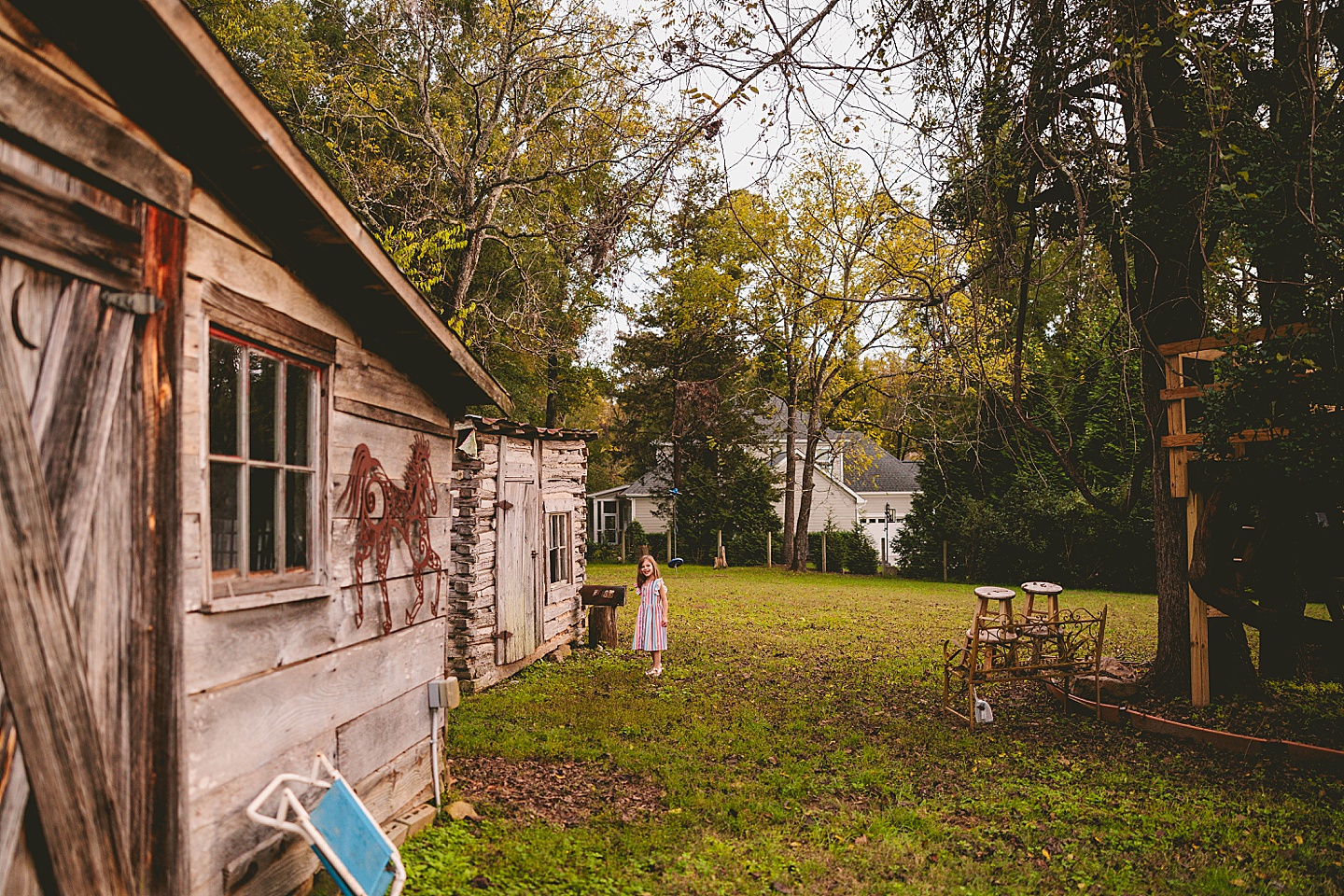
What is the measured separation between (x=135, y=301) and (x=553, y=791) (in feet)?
17.8

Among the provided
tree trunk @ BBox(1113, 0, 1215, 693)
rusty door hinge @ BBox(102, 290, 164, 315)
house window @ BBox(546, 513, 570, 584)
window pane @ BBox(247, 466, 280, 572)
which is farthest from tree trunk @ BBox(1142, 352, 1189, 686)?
rusty door hinge @ BBox(102, 290, 164, 315)

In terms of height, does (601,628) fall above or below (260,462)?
below

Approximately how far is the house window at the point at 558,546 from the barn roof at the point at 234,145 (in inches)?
303

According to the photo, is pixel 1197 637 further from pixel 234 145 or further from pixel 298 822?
pixel 234 145

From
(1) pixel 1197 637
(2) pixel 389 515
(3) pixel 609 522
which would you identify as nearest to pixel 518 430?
(2) pixel 389 515

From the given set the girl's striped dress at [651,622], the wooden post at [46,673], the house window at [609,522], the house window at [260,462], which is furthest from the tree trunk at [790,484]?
the wooden post at [46,673]

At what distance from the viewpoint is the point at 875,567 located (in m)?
29.6

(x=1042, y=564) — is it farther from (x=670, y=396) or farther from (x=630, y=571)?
(x=670, y=396)

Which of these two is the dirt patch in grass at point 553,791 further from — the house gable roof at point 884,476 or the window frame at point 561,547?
the house gable roof at point 884,476

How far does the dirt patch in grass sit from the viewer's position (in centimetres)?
680

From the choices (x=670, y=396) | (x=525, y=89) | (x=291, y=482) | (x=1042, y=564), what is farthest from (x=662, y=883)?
(x=670, y=396)

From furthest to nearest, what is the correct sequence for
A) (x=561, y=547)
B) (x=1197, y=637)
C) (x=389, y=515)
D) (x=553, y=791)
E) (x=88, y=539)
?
(x=561, y=547) → (x=1197, y=637) → (x=553, y=791) → (x=389, y=515) → (x=88, y=539)

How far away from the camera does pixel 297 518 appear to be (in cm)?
484

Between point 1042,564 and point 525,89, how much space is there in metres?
18.4
